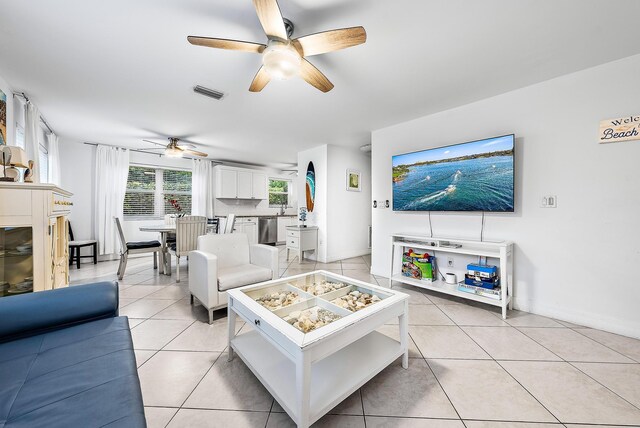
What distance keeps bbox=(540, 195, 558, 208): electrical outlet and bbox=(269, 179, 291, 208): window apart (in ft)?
20.2

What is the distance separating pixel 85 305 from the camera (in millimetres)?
1280

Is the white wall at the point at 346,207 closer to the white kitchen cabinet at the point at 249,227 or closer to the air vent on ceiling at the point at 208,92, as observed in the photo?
the air vent on ceiling at the point at 208,92

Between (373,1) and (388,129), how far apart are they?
229 cm

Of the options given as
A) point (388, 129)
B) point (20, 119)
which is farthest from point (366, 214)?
point (20, 119)

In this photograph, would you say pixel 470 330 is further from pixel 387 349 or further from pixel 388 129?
pixel 388 129

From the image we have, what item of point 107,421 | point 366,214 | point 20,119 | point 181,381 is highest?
point 20,119

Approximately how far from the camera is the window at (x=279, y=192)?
7332mm

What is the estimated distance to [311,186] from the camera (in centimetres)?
490

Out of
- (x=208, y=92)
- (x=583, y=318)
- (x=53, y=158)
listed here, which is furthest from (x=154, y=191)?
(x=583, y=318)

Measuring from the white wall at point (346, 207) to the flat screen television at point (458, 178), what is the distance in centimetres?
149

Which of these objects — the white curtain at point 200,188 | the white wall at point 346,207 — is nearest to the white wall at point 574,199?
the white wall at point 346,207

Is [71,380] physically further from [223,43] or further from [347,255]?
[347,255]

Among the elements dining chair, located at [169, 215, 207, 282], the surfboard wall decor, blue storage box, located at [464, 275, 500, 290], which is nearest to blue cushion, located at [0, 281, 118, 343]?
dining chair, located at [169, 215, 207, 282]

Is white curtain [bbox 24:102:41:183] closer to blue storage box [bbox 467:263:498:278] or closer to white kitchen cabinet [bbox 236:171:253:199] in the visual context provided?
white kitchen cabinet [bbox 236:171:253:199]
